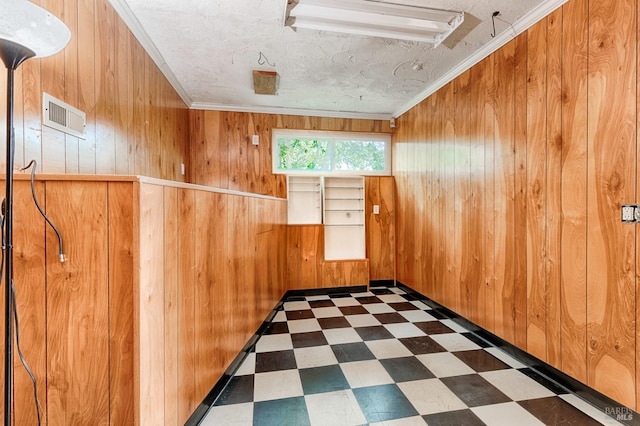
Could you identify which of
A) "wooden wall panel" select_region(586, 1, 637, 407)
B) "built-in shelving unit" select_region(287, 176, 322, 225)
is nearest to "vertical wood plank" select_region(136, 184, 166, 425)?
"wooden wall panel" select_region(586, 1, 637, 407)

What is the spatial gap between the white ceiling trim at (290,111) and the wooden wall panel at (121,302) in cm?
336

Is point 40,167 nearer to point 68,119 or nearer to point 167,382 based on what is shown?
point 68,119

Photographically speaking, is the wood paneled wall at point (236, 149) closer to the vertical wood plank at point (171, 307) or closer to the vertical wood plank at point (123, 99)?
the vertical wood plank at point (123, 99)

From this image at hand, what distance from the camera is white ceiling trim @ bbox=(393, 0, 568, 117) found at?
6.42 ft

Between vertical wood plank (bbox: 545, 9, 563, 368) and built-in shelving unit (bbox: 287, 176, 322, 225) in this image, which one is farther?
built-in shelving unit (bbox: 287, 176, 322, 225)

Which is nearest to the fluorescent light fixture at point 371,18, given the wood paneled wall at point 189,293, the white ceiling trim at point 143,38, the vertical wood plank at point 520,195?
the vertical wood plank at point 520,195

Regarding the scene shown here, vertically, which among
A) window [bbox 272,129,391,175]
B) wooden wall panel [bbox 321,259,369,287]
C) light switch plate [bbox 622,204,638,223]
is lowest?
wooden wall panel [bbox 321,259,369,287]

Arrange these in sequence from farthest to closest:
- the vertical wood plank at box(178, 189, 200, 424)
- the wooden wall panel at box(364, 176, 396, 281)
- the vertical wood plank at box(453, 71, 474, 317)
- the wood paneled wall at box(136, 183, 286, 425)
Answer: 1. the wooden wall panel at box(364, 176, 396, 281)
2. the vertical wood plank at box(453, 71, 474, 317)
3. the vertical wood plank at box(178, 189, 200, 424)
4. the wood paneled wall at box(136, 183, 286, 425)

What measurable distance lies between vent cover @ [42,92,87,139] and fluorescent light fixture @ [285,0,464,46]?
4.91ft

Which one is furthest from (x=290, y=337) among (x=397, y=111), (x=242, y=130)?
(x=397, y=111)

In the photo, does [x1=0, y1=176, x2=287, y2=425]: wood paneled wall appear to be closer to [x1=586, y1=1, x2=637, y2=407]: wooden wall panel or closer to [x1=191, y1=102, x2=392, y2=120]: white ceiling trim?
[x1=586, y1=1, x2=637, y2=407]: wooden wall panel

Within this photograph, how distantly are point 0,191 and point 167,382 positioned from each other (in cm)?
99

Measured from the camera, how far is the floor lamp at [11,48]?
802 mm

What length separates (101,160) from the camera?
6.04ft
